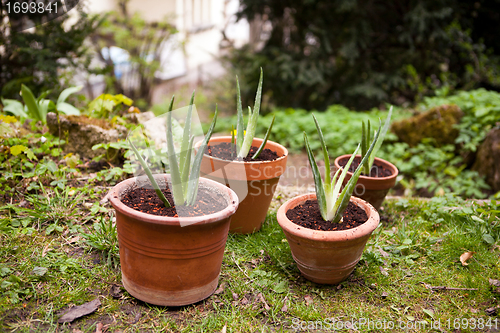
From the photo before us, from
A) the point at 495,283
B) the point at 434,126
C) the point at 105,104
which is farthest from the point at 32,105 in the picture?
the point at 434,126

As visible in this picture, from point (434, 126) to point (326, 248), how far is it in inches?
128

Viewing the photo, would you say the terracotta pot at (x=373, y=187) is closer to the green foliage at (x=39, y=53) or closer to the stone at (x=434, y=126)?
the stone at (x=434, y=126)

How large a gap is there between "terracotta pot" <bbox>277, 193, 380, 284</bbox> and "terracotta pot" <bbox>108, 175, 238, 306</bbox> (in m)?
0.38

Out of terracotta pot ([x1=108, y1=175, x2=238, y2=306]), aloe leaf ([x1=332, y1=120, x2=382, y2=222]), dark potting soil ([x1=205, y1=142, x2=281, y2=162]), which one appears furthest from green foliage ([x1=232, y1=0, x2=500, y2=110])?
terracotta pot ([x1=108, y1=175, x2=238, y2=306])

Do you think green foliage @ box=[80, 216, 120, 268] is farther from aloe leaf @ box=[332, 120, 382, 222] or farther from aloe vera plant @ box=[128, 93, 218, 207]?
aloe leaf @ box=[332, 120, 382, 222]

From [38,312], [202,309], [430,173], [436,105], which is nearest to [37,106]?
[38,312]

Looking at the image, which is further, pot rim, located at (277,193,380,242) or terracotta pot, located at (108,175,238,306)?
pot rim, located at (277,193,380,242)

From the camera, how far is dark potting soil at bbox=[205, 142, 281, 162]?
2196 mm

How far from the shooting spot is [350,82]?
19.8 ft

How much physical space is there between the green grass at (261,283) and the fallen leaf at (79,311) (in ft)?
0.09

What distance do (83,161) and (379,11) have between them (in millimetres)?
5757

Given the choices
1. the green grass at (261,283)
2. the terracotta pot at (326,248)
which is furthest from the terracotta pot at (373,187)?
the terracotta pot at (326,248)

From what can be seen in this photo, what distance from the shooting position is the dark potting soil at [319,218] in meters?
1.75

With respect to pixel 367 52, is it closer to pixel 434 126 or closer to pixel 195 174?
pixel 434 126
